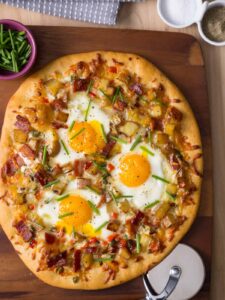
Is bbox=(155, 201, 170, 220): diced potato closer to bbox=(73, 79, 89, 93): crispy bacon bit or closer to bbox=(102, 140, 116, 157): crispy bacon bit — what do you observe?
bbox=(102, 140, 116, 157): crispy bacon bit

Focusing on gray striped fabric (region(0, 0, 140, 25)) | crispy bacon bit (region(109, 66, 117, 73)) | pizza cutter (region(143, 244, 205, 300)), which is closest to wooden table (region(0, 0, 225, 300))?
gray striped fabric (region(0, 0, 140, 25))

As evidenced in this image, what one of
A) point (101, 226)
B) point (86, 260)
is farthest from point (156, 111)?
point (86, 260)

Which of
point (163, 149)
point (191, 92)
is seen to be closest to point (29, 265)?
point (163, 149)

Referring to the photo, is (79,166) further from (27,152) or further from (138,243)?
(138,243)

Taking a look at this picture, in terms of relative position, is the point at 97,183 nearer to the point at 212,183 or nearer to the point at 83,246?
the point at 83,246

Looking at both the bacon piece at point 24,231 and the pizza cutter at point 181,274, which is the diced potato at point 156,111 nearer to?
the pizza cutter at point 181,274
